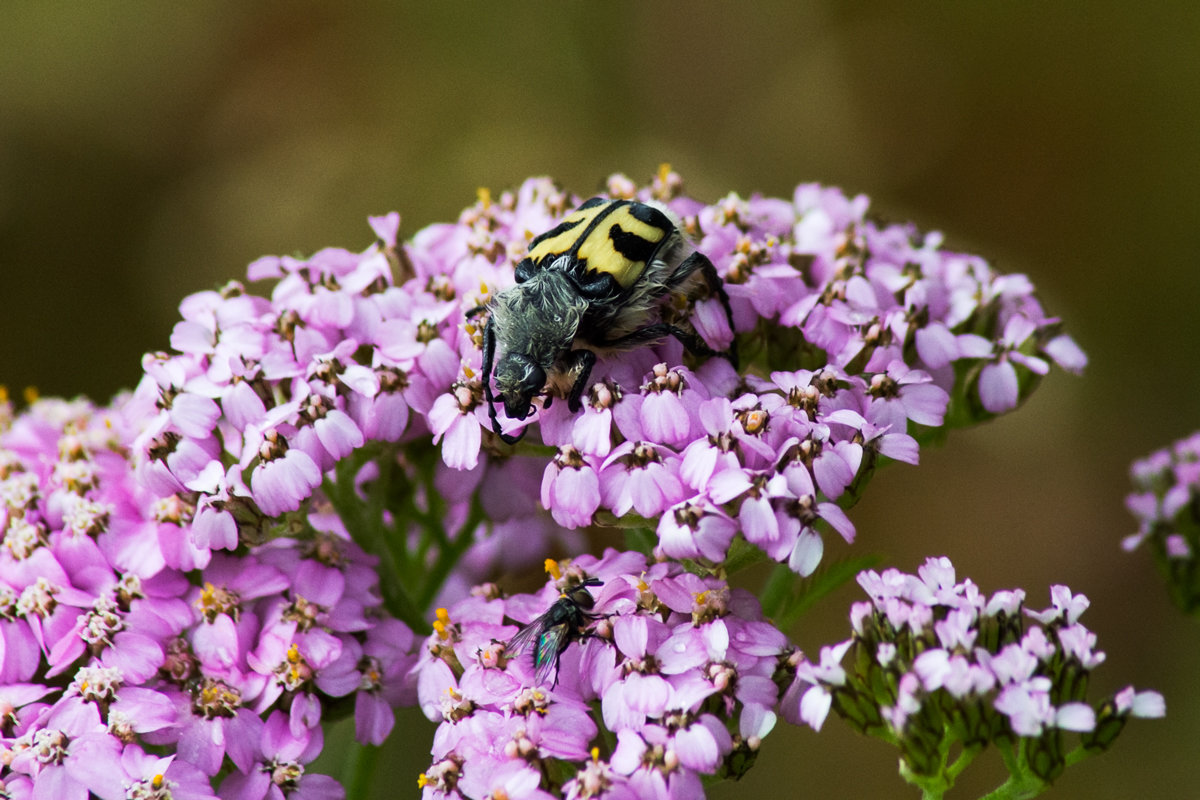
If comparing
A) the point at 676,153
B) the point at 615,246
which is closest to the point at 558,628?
the point at 615,246

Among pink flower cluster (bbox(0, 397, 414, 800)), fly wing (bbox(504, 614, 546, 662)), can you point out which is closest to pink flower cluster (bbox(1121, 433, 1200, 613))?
fly wing (bbox(504, 614, 546, 662))

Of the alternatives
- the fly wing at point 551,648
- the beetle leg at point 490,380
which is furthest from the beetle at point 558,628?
the beetle leg at point 490,380

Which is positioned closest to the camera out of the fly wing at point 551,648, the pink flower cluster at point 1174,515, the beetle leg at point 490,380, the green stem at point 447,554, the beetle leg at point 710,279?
the fly wing at point 551,648

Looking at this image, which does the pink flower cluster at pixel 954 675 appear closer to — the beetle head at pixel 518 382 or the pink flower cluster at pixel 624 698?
the pink flower cluster at pixel 624 698

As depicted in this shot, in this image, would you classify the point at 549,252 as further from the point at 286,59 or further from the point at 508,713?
the point at 286,59

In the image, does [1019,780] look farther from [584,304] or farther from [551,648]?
[584,304]

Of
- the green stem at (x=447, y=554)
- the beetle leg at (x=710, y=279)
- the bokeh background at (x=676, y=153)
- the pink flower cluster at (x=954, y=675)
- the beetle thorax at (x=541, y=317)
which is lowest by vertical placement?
the pink flower cluster at (x=954, y=675)

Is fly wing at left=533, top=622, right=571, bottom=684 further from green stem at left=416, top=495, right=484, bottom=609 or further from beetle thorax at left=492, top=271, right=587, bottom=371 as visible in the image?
green stem at left=416, top=495, right=484, bottom=609
